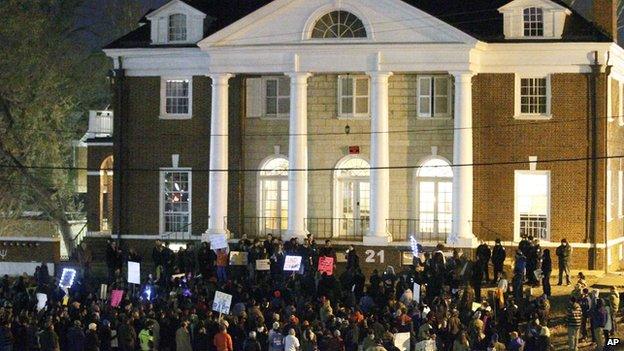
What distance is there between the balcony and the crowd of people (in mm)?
12045

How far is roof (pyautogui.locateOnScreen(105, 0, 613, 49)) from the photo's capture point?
50469mm

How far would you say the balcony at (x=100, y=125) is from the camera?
192ft

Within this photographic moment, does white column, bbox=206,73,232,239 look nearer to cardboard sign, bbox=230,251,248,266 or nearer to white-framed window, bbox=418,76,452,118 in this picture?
cardboard sign, bbox=230,251,248,266

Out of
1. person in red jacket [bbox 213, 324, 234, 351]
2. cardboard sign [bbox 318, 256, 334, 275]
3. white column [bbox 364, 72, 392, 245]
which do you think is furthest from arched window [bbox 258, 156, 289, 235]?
person in red jacket [bbox 213, 324, 234, 351]

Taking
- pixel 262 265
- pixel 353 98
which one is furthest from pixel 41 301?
pixel 353 98

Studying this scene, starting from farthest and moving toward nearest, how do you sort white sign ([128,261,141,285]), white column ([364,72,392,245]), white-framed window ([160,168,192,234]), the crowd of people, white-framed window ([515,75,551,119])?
white-framed window ([160,168,192,234]), white-framed window ([515,75,551,119]), white column ([364,72,392,245]), white sign ([128,261,141,285]), the crowd of people

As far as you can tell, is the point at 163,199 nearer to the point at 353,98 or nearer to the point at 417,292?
the point at 353,98

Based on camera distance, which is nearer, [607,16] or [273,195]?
[607,16]

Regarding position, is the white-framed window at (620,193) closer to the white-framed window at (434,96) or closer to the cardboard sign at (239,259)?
the white-framed window at (434,96)

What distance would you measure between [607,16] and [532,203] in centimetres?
817

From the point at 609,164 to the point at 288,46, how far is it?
12.8m

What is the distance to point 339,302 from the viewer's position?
1612 inches

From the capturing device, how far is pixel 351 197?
53.2m

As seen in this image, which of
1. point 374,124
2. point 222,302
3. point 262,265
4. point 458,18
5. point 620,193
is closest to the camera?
point 222,302
